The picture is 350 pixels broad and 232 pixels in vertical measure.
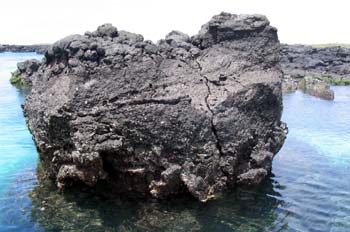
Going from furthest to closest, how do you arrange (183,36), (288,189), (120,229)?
(183,36) < (288,189) < (120,229)

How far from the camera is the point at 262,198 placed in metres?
18.6

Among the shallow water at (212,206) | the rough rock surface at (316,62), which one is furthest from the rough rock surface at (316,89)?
the shallow water at (212,206)

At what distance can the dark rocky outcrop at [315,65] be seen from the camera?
2877 inches

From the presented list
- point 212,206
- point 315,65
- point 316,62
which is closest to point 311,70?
point 315,65

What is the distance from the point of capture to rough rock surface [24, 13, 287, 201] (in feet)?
55.3

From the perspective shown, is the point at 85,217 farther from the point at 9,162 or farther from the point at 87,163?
the point at 9,162

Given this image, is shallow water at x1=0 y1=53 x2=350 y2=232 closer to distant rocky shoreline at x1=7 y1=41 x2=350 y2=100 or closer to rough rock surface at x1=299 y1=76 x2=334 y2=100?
rough rock surface at x1=299 y1=76 x2=334 y2=100

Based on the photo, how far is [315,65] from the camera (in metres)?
91.4

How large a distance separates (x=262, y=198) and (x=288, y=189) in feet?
7.12

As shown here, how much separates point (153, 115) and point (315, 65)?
81.2 metres

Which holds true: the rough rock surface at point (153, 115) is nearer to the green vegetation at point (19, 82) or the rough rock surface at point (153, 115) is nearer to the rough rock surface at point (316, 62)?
the green vegetation at point (19, 82)

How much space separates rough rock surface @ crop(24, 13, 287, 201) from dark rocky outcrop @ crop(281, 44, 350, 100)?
4436 centimetres

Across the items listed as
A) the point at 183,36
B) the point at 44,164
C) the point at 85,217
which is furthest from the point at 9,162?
the point at 183,36

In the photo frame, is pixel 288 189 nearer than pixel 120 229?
No
